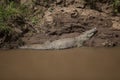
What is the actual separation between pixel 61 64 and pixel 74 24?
3126 mm

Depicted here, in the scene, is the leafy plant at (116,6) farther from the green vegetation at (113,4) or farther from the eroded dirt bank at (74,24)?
the eroded dirt bank at (74,24)

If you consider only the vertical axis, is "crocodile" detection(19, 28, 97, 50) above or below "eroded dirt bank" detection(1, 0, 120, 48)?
below

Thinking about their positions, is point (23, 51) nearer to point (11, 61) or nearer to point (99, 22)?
point (11, 61)

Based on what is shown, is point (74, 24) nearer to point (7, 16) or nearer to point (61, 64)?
point (7, 16)

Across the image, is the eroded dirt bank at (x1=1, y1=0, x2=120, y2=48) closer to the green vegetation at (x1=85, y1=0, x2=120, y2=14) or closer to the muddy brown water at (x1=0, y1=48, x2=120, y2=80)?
the green vegetation at (x1=85, y1=0, x2=120, y2=14)

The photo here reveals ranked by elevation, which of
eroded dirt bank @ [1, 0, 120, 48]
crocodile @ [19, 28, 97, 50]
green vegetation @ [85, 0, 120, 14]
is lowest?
crocodile @ [19, 28, 97, 50]

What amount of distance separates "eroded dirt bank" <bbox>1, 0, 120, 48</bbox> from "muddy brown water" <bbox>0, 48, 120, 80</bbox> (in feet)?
2.78

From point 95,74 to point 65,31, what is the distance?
3884mm

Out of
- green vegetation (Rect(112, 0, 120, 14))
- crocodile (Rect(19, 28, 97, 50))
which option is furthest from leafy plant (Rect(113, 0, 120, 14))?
crocodile (Rect(19, 28, 97, 50))

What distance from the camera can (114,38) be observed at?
874cm

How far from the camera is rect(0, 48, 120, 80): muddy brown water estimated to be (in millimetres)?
5473

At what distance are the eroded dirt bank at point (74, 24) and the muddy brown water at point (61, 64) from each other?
85cm

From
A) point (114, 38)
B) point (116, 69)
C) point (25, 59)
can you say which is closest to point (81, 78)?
point (116, 69)

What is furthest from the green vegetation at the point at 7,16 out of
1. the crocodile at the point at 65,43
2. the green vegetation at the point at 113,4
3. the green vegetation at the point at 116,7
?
the green vegetation at the point at 116,7
